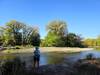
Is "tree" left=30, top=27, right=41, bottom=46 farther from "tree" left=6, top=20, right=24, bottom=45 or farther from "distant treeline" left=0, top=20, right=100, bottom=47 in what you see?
"tree" left=6, top=20, right=24, bottom=45

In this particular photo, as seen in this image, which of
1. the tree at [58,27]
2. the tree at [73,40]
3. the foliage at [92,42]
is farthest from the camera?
the foliage at [92,42]

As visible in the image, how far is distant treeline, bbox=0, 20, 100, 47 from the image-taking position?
9962cm

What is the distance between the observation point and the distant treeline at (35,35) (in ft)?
327

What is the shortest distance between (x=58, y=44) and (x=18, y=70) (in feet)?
285

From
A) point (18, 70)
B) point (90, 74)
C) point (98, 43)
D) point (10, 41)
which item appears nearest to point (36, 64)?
point (18, 70)

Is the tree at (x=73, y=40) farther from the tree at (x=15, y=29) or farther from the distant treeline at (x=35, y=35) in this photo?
the tree at (x=15, y=29)

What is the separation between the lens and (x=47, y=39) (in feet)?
337

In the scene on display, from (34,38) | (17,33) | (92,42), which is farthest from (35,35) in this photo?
(92,42)

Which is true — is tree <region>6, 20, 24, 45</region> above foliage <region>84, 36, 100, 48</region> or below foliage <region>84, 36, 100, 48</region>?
above

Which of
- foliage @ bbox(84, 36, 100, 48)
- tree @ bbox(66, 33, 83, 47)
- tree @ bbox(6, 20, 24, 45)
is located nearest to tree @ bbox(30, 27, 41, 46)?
tree @ bbox(6, 20, 24, 45)

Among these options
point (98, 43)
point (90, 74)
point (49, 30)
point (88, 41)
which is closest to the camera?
point (90, 74)

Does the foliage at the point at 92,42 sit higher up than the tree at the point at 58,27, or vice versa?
the tree at the point at 58,27

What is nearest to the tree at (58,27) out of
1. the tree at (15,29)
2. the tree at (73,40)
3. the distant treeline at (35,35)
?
the distant treeline at (35,35)

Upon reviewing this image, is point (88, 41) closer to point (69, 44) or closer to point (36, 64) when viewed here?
point (69, 44)
